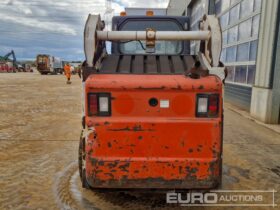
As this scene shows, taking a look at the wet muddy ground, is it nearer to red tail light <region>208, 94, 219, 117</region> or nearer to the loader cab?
red tail light <region>208, 94, 219, 117</region>

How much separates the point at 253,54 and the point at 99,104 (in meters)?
7.57

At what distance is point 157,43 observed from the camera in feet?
13.7

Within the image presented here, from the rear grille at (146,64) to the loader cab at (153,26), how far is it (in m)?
0.81

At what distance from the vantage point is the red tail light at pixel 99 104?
8.39 feet

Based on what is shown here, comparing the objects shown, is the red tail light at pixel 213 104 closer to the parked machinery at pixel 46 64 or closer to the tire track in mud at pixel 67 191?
the tire track in mud at pixel 67 191

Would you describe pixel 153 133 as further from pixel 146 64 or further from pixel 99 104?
pixel 146 64

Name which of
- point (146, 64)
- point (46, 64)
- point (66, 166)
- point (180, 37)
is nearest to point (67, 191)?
point (66, 166)

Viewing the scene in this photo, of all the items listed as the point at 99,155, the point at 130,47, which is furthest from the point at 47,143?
the point at 99,155

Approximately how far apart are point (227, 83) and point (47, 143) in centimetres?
877

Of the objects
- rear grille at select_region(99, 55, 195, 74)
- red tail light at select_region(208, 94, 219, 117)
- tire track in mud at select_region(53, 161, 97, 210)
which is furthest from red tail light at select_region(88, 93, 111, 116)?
tire track in mud at select_region(53, 161, 97, 210)

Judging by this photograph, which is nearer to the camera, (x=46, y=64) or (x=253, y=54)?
(x=253, y=54)

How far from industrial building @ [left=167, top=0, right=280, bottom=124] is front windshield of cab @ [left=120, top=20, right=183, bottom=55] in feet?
2.81

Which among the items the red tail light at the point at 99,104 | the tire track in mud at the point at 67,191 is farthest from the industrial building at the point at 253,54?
the tire track in mud at the point at 67,191

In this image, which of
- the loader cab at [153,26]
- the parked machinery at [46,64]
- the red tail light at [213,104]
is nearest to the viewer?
the red tail light at [213,104]
